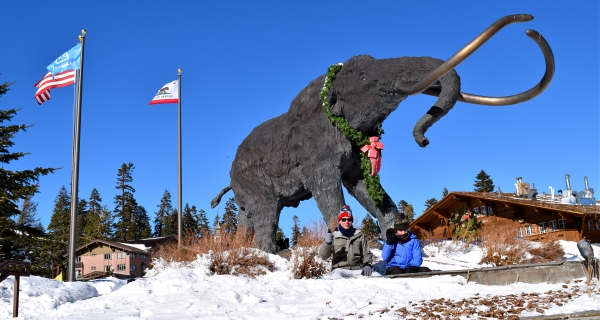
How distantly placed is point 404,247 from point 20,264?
4.38 meters

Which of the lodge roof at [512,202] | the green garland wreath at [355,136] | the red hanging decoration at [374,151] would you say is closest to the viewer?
the green garland wreath at [355,136]

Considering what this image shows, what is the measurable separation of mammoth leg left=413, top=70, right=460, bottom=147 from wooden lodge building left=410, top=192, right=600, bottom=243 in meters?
5.52

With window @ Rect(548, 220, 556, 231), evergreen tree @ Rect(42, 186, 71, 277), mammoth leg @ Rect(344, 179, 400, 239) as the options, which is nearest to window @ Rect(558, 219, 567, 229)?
window @ Rect(548, 220, 556, 231)

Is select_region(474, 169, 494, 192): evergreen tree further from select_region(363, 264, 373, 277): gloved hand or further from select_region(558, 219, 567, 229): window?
select_region(363, 264, 373, 277): gloved hand

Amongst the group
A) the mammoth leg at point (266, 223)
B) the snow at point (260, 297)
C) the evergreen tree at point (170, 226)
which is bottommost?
the snow at point (260, 297)

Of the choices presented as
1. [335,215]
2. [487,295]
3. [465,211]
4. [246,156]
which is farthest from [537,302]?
[465,211]

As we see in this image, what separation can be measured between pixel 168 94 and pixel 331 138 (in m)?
7.34

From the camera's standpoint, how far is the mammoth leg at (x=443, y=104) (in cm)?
769

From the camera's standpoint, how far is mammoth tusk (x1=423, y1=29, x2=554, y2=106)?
22.7 feet

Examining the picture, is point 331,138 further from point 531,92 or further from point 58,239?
point 58,239

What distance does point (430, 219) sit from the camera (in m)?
20.3

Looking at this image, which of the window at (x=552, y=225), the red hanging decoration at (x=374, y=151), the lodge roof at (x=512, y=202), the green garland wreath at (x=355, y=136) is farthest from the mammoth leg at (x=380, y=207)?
the window at (x=552, y=225)

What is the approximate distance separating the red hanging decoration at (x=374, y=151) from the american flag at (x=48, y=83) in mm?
5937

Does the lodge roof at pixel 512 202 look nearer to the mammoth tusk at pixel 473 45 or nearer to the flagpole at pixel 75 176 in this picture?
the mammoth tusk at pixel 473 45
